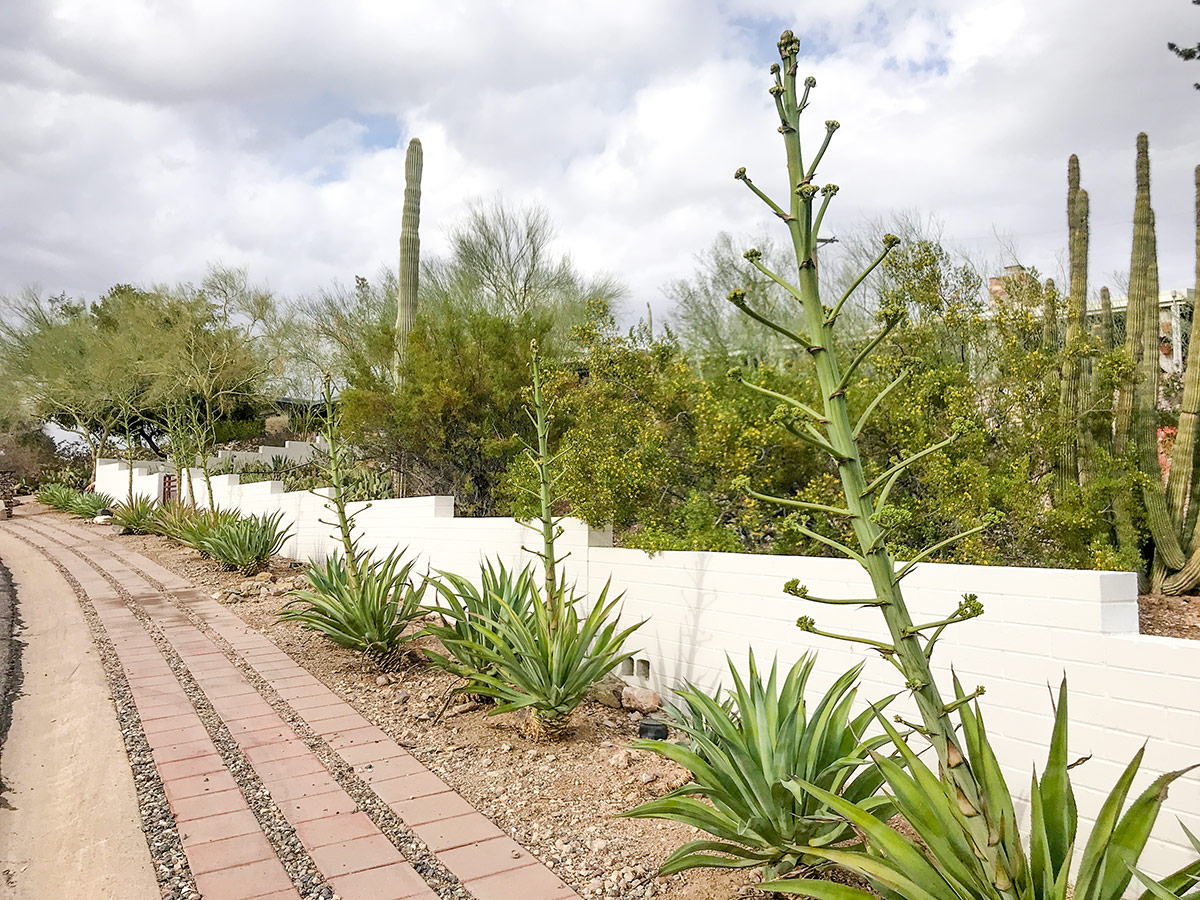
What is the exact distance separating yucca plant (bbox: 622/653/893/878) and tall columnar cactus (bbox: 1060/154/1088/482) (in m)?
4.68

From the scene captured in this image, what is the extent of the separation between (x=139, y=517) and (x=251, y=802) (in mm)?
15550

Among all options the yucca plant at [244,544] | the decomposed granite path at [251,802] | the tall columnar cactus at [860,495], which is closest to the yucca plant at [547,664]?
the decomposed granite path at [251,802]

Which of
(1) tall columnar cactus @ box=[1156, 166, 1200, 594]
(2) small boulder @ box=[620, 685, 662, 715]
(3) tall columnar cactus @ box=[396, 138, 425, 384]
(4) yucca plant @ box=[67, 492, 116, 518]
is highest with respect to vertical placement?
(3) tall columnar cactus @ box=[396, 138, 425, 384]

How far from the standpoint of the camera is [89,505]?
21188mm

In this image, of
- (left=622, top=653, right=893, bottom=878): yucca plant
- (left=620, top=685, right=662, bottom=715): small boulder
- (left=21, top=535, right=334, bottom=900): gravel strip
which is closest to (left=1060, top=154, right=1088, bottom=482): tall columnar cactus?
(left=620, top=685, right=662, bottom=715): small boulder

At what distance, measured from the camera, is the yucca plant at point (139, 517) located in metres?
17.3

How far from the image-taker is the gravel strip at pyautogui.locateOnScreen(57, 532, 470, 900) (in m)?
3.45

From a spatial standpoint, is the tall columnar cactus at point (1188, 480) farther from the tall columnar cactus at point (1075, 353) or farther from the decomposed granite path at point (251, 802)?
the decomposed granite path at point (251, 802)

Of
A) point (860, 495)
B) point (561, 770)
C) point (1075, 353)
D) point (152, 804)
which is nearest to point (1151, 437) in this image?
point (1075, 353)

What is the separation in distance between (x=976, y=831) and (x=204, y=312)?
71.3 feet

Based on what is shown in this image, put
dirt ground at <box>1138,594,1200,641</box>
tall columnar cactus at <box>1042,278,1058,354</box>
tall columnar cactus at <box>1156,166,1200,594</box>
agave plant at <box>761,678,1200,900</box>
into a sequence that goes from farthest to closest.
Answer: tall columnar cactus at <box>1042,278,1058,354</box>
tall columnar cactus at <box>1156,166,1200,594</box>
dirt ground at <box>1138,594,1200,641</box>
agave plant at <box>761,678,1200,900</box>

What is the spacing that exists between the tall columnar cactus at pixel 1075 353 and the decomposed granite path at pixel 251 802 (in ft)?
18.9

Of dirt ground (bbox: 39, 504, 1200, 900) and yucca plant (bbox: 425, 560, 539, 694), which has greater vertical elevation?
yucca plant (bbox: 425, 560, 539, 694)

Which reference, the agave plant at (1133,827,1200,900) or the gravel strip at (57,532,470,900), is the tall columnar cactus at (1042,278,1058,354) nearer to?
the agave plant at (1133,827,1200,900)
